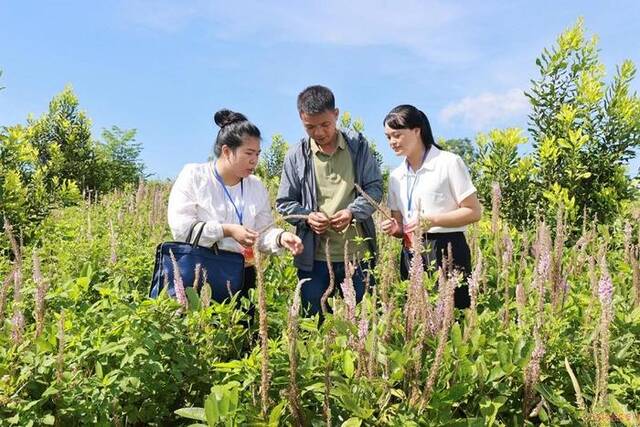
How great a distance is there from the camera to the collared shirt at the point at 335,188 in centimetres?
364

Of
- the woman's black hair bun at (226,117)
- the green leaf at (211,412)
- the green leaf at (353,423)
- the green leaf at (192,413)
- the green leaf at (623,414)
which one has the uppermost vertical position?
the woman's black hair bun at (226,117)

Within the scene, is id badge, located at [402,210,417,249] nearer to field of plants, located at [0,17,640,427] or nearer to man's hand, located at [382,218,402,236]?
man's hand, located at [382,218,402,236]

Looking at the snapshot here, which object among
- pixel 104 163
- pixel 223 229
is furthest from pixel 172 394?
pixel 104 163

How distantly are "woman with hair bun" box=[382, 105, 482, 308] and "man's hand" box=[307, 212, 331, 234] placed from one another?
38 centimetres

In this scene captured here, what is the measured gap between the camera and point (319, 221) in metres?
3.46

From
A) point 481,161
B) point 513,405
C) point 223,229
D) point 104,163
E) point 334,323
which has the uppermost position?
point 104,163

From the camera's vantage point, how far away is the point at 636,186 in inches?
237

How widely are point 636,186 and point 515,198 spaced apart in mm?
1199

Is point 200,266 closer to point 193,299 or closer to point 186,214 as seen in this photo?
point 186,214

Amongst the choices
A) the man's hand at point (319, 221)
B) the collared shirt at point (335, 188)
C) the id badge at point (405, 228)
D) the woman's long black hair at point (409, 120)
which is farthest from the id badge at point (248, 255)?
the woman's long black hair at point (409, 120)

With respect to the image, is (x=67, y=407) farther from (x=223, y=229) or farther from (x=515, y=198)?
(x=515, y=198)

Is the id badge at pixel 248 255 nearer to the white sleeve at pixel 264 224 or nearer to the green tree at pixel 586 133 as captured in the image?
the white sleeve at pixel 264 224

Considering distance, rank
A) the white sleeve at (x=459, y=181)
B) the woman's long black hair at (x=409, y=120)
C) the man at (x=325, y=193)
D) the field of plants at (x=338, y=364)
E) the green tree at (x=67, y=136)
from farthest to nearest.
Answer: the green tree at (x=67, y=136) → the man at (x=325, y=193) → the woman's long black hair at (x=409, y=120) → the white sleeve at (x=459, y=181) → the field of plants at (x=338, y=364)

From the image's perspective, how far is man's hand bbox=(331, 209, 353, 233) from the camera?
11.2ft
